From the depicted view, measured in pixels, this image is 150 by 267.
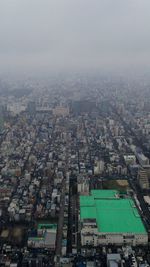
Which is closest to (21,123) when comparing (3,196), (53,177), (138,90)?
(53,177)

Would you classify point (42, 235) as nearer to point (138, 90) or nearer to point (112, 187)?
point (112, 187)

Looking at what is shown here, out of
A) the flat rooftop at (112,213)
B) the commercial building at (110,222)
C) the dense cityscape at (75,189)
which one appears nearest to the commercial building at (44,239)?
the dense cityscape at (75,189)

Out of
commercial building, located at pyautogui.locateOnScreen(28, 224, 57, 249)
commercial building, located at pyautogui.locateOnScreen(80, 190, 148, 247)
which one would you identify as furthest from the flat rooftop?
commercial building, located at pyautogui.locateOnScreen(28, 224, 57, 249)

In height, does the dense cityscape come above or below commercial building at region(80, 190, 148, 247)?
below

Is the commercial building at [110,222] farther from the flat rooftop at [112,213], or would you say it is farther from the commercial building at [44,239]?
the commercial building at [44,239]

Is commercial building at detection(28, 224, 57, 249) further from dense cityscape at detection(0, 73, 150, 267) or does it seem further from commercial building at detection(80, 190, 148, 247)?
commercial building at detection(80, 190, 148, 247)

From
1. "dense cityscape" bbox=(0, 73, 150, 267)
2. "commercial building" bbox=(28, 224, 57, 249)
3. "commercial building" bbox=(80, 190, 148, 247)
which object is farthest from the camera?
"commercial building" bbox=(80, 190, 148, 247)
